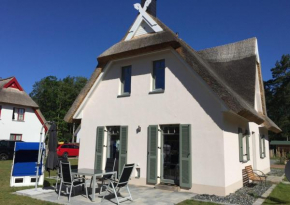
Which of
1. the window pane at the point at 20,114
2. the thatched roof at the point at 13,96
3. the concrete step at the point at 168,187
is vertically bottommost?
the concrete step at the point at 168,187

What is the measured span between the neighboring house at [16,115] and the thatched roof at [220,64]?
1592 centimetres

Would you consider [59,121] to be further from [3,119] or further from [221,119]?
[221,119]

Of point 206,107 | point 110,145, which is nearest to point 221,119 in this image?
point 206,107

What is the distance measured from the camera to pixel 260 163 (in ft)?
43.7

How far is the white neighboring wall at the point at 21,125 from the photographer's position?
77.6 ft

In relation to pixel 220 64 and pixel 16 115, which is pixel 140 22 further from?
pixel 16 115

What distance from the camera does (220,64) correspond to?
13.4 meters

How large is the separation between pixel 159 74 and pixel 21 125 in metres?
20.8

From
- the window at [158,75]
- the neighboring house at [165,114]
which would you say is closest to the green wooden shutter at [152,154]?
the neighboring house at [165,114]

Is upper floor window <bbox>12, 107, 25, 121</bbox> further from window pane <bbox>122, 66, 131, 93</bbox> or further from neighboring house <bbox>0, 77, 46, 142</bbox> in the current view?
window pane <bbox>122, 66, 131, 93</bbox>

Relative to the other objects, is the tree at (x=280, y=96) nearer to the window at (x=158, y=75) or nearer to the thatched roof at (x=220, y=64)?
the thatched roof at (x=220, y=64)

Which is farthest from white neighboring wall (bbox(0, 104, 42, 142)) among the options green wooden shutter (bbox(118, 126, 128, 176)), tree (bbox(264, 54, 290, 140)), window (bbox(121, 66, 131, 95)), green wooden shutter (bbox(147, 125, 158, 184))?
tree (bbox(264, 54, 290, 140))

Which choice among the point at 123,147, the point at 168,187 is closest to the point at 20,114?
the point at 123,147

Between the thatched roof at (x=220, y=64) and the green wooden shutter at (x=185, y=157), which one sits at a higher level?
the thatched roof at (x=220, y=64)
